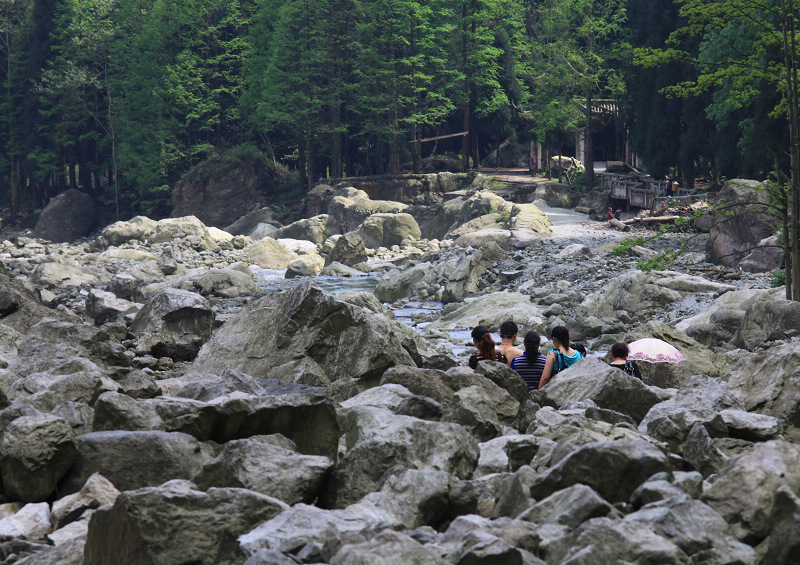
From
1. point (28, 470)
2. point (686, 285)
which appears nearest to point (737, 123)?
point (686, 285)

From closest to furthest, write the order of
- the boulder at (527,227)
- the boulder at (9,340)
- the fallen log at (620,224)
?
the boulder at (9,340), the boulder at (527,227), the fallen log at (620,224)

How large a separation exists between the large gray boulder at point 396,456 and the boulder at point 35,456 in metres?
1.81

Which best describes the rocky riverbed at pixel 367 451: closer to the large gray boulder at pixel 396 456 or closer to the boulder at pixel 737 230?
the large gray boulder at pixel 396 456

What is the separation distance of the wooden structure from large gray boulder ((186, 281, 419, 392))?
79.1ft

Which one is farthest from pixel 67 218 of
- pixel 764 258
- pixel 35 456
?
pixel 35 456

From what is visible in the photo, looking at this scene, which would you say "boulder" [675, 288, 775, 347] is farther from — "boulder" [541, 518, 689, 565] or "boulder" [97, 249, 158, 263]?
"boulder" [97, 249, 158, 263]

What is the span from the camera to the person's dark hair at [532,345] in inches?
340

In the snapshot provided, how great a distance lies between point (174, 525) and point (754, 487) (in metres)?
2.90

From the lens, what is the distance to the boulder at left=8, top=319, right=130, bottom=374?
9.08 m

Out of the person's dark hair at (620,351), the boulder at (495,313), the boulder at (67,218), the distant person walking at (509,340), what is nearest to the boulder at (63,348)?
the distant person walking at (509,340)

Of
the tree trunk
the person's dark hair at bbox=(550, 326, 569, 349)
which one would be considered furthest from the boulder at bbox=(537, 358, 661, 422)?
the tree trunk

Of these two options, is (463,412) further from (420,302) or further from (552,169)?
(552,169)

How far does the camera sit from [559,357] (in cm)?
876

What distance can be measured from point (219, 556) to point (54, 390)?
11.0 ft
